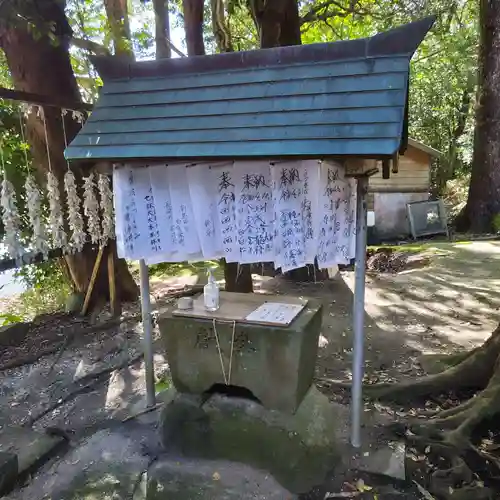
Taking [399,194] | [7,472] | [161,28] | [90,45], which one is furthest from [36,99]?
[399,194]

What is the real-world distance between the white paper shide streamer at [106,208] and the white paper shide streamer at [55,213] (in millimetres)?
724

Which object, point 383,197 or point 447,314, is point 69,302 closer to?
point 447,314

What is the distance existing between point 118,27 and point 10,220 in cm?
435

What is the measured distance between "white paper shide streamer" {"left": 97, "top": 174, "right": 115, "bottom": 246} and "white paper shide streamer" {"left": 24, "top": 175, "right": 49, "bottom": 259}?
98 cm

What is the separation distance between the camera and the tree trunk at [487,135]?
42.5 ft

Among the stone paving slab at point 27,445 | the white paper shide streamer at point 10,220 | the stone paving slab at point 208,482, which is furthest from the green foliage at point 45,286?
the stone paving slab at point 208,482

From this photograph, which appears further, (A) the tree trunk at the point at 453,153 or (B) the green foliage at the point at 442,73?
(A) the tree trunk at the point at 453,153

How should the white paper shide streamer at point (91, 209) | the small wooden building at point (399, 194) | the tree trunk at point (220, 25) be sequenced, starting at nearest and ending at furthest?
the white paper shide streamer at point (91, 209) → the tree trunk at point (220, 25) → the small wooden building at point (399, 194)

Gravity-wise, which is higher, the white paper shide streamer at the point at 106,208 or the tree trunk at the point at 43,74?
the tree trunk at the point at 43,74

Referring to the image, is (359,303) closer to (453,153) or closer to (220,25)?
(220,25)

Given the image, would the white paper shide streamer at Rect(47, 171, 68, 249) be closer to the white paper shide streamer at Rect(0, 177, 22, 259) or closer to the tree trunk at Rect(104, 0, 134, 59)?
the white paper shide streamer at Rect(0, 177, 22, 259)

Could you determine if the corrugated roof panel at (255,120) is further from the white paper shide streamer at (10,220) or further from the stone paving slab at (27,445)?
the stone paving slab at (27,445)

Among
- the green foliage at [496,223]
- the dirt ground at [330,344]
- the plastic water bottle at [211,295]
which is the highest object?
the plastic water bottle at [211,295]

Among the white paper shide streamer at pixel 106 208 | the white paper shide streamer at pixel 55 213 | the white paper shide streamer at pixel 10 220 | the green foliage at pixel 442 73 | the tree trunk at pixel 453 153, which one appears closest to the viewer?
the white paper shide streamer at pixel 10 220
